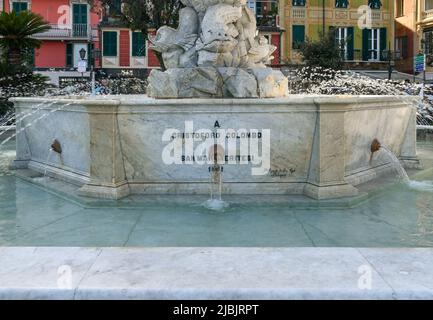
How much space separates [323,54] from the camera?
32.8m

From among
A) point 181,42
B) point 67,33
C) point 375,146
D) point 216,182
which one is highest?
Result: point 67,33

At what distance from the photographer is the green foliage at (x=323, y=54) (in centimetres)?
3244

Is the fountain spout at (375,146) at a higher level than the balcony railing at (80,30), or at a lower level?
lower

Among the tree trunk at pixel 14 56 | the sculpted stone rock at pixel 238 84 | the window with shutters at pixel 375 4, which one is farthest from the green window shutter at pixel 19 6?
the sculpted stone rock at pixel 238 84

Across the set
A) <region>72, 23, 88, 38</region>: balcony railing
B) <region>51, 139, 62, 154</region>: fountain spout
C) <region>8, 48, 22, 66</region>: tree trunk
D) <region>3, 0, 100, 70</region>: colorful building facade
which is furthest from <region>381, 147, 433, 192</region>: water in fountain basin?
<region>72, 23, 88, 38</region>: balcony railing

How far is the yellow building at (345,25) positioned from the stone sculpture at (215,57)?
115 feet

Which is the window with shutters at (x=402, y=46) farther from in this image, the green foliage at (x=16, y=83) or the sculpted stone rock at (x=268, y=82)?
the sculpted stone rock at (x=268, y=82)

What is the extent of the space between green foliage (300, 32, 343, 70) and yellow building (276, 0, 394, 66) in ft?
30.0

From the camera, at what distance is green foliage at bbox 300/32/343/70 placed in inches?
1277

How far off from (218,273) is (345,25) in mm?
Result: 43218

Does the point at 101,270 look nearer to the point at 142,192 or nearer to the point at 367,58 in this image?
the point at 142,192

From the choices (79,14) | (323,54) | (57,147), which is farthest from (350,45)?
(57,147)

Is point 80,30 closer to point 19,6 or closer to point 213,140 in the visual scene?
point 19,6

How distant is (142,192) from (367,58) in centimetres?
3988
